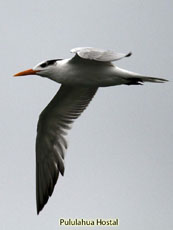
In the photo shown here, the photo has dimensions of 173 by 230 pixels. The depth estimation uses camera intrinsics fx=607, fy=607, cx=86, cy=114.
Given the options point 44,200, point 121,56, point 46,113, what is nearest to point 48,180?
point 44,200

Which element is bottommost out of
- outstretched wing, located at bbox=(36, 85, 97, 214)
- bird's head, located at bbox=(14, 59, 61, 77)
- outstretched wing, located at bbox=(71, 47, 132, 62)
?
outstretched wing, located at bbox=(36, 85, 97, 214)

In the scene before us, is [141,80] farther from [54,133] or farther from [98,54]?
[54,133]

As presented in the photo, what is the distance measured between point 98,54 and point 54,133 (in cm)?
421

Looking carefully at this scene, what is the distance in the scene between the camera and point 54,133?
14.8 metres

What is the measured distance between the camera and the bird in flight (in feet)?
41.0

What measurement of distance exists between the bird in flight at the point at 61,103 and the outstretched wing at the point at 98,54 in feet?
4.33

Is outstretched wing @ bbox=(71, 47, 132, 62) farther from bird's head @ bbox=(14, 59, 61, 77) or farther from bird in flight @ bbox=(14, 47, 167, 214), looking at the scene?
bird's head @ bbox=(14, 59, 61, 77)

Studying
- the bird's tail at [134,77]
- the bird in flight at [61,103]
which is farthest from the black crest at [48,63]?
the bird's tail at [134,77]

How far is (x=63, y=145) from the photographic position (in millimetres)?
14883

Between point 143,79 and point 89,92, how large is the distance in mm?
2029

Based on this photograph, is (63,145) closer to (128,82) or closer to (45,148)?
(45,148)

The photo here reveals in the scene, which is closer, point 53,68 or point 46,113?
point 53,68

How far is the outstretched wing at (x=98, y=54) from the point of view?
35.3ft

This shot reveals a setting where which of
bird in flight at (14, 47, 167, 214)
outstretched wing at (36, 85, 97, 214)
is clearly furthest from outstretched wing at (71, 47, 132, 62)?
outstretched wing at (36, 85, 97, 214)
